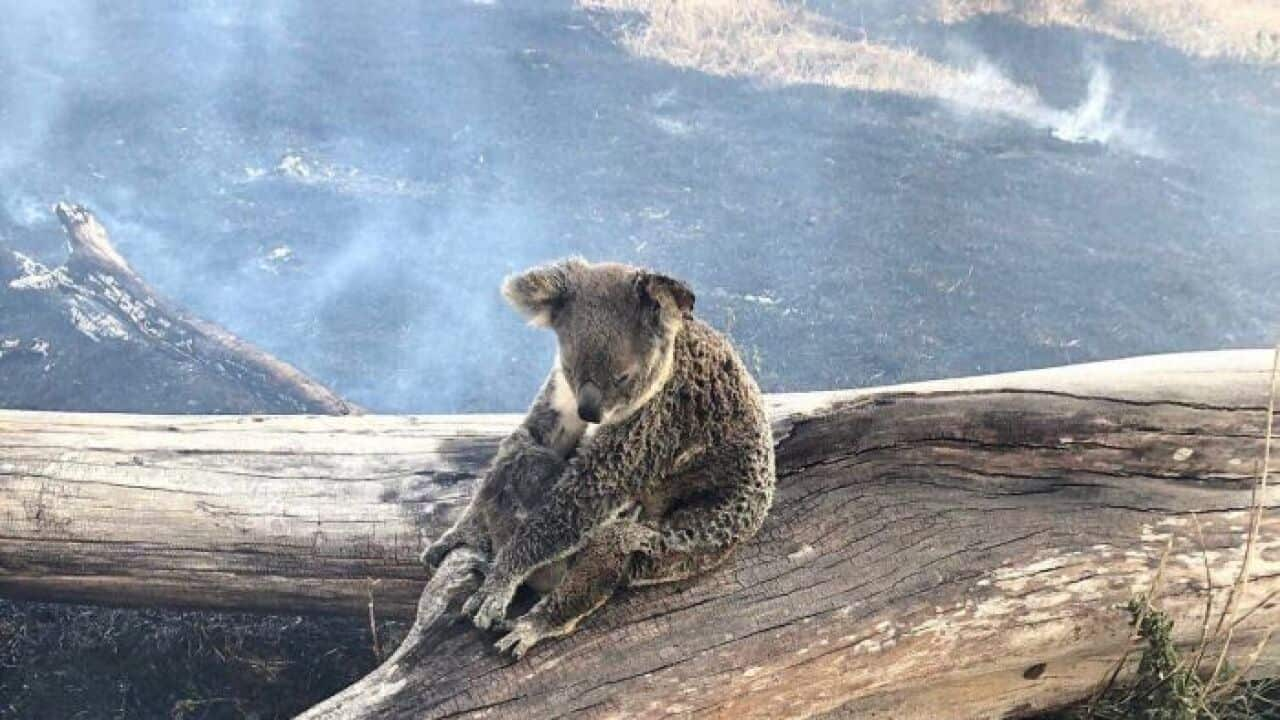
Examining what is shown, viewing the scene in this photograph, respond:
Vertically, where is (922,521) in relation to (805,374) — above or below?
above

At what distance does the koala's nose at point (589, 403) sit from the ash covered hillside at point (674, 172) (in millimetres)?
4521

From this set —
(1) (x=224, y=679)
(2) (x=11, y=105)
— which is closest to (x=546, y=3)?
(2) (x=11, y=105)

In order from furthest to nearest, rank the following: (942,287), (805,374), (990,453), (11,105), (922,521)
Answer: (11,105) < (942,287) < (805,374) < (990,453) < (922,521)

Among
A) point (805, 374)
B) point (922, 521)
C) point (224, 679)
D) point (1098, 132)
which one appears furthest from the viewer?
point (1098, 132)

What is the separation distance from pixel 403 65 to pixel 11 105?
370 cm

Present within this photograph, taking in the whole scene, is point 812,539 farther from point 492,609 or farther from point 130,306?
point 130,306

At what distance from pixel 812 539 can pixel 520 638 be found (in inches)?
43.1

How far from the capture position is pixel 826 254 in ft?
27.7

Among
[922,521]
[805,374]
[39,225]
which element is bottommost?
[39,225]

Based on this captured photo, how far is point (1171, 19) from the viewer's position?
9742 mm

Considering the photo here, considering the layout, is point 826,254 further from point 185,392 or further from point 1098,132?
point 185,392

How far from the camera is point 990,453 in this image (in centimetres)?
381

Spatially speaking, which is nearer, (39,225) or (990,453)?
(990,453)

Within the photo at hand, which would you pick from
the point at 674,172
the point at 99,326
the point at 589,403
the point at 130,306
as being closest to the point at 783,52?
the point at 674,172
